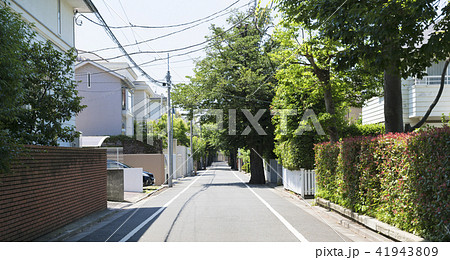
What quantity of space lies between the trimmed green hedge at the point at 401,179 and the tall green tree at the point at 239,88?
17.1 m

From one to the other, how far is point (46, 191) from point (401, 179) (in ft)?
25.3

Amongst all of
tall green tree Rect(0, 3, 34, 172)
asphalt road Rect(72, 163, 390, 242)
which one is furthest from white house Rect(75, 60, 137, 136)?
tall green tree Rect(0, 3, 34, 172)

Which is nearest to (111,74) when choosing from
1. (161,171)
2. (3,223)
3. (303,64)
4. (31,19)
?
(161,171)

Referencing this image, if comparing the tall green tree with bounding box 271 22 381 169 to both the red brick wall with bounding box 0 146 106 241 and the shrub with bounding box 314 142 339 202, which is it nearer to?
the shrub with bounding box 314 142 339 202

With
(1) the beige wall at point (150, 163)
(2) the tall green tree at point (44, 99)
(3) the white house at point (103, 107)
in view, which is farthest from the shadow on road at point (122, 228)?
(3) the white house at point (103, 107)

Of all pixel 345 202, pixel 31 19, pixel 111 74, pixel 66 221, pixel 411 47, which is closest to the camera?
pixel 411 47

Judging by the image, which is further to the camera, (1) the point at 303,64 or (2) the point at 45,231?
(1) the point at 303,64

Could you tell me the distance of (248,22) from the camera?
30.3 meters

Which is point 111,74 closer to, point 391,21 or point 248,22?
point 248,22

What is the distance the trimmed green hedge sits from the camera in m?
6.41

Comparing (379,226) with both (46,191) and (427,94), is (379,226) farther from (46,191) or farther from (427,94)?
(427,94)

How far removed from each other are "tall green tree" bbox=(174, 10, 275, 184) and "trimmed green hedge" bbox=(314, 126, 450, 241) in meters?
17.1

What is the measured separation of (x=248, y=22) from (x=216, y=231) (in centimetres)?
2320

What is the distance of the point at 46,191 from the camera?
966 cm
